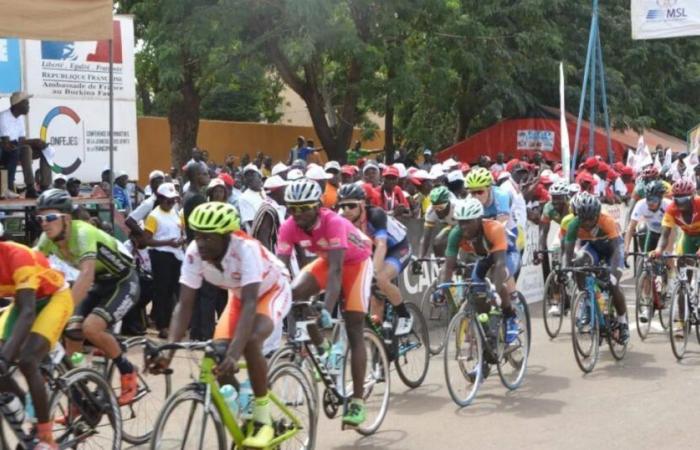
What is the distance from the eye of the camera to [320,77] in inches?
1163

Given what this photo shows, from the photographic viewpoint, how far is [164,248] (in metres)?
12.6

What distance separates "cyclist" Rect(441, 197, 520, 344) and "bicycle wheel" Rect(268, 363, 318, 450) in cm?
318

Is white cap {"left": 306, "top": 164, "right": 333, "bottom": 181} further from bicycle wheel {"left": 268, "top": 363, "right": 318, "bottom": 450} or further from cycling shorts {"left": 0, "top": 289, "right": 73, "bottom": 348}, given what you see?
cycling shorts {"left": 0, "top": 289, "right": 73, "bottom": 348}

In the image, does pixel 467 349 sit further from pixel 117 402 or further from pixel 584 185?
pixel 584 185

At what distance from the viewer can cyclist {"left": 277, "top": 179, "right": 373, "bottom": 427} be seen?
817 centimetres

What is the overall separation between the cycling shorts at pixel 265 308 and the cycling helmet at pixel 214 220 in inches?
21.6

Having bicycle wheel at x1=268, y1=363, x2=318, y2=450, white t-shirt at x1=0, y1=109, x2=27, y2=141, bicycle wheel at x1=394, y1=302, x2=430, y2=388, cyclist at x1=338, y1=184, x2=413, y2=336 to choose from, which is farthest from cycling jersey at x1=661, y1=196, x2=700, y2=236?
white t-shirt at x1=0, y1=109, x2=27, y2=141

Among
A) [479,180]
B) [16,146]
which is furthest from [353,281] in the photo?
[16,146]

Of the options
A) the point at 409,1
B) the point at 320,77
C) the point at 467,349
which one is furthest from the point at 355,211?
the point at 320,77

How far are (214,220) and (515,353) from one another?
189 inches

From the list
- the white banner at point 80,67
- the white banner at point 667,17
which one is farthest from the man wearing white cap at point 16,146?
the white banner at point 667,17

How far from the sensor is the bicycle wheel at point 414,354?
10.4 meters

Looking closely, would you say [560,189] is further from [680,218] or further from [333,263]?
[333,263]

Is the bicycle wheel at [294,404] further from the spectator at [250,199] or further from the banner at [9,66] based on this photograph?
the banner at [9,66]
